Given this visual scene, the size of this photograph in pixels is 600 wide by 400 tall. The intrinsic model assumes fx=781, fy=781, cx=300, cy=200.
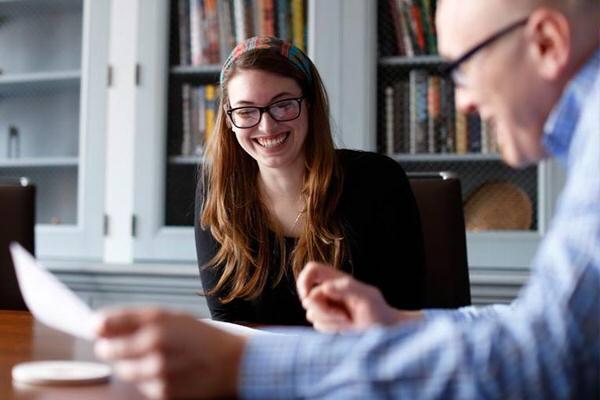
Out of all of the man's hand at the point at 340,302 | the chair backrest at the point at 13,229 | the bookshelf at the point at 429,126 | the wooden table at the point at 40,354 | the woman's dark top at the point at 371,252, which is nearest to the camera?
the wooden table at the point at 40,354

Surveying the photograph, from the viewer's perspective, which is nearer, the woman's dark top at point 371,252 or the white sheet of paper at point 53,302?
the white sheet of paper at point 53,302

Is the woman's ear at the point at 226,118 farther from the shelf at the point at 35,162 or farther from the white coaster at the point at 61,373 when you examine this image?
the shelf at the point at 35,162

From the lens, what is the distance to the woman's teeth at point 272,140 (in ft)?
5.74

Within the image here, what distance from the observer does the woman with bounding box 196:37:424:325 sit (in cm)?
170

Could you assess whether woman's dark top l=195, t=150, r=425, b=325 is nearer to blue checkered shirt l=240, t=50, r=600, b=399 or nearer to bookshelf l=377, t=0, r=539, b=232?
bookshelf l=377, t=0, r=539, b=232

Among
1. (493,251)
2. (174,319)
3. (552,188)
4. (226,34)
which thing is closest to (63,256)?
(226,34)

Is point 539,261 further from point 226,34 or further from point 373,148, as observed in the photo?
point 226,34

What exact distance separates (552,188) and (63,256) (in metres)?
1.62

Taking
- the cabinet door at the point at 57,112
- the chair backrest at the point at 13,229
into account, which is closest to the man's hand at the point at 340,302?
the chair backrest at the point at 13,229

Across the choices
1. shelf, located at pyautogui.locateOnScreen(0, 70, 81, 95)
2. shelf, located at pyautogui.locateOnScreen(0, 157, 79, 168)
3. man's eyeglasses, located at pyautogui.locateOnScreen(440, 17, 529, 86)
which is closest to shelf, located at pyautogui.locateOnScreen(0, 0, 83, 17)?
shelf, located at pyautogui.locateOnScreen(0, 70, 81, 95)

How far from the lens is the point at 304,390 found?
611 millimetres

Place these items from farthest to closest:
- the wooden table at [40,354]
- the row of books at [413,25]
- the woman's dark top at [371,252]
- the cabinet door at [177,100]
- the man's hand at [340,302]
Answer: the cabinet door at [177,100], the row of books at [413,25], the woman's dark top at [371,252], the man's hand at [340,302], the wooden table at [40,354]

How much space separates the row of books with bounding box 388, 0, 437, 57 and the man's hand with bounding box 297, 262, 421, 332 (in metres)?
1.64

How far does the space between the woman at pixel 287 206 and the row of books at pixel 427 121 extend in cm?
62
